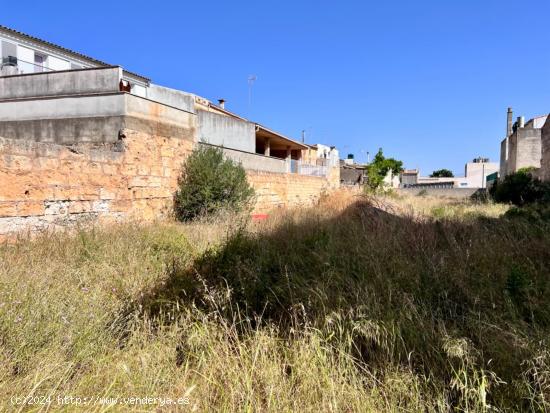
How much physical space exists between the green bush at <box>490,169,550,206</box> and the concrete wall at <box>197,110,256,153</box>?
1201cm

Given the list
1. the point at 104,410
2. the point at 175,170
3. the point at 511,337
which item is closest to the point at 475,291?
the point at 511,337

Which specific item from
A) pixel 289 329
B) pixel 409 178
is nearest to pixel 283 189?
pixel 289 329

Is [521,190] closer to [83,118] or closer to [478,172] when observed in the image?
[83,118]

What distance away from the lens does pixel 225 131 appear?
619 inches

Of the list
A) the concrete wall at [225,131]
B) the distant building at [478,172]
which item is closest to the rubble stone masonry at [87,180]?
the concrete wall at [225,131]

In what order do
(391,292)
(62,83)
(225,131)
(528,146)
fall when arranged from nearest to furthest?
(391,292) < (62,83) < (225,131) < (528,146)

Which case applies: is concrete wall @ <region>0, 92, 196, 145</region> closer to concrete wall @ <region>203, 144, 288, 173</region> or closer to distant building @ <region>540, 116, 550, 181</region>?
concrete wall @ <region>203, 144, 288, 173</region>

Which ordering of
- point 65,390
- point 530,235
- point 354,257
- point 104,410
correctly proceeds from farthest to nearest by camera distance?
point 530,235 → point 354,257 → point 65,390 → point 104,410

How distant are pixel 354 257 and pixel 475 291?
1218 millimetres

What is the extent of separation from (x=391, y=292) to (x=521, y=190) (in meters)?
16.1

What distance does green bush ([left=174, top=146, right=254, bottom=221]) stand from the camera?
891 centimetres

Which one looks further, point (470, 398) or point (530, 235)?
point (530, 235)

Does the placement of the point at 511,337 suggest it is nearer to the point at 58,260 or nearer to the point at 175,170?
the point at 58,260

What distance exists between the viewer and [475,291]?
2.99m
